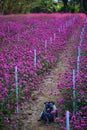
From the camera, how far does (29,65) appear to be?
31.6ft

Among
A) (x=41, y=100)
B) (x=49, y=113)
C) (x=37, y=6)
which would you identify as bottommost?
(x=41, y=100)

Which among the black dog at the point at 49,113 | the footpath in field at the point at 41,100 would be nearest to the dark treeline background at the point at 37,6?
the footpath in field at the point at 41,100

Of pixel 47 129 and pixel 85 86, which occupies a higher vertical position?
pixel 85 86

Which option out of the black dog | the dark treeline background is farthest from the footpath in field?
the dark treeline background

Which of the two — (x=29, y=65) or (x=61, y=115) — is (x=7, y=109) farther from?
(x=29, y=65)

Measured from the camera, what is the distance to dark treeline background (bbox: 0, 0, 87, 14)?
133 feet

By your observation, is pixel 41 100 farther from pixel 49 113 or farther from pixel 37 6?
pixel 37 6

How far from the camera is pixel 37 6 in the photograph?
164 feet

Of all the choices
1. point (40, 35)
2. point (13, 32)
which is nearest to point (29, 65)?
point (40, 35)

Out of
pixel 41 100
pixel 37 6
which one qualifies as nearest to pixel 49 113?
pixel 41 100

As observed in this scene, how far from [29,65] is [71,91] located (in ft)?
7.90

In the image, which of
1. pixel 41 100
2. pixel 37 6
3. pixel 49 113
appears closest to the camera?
pixel 49 113

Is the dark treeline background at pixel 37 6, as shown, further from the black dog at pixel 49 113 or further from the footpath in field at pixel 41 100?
the black dog at pixel 49 113

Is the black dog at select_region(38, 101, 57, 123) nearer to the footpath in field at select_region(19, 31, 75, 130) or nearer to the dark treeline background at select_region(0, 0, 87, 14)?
the footpath in field at select_region(19, 31, 75, 130)
